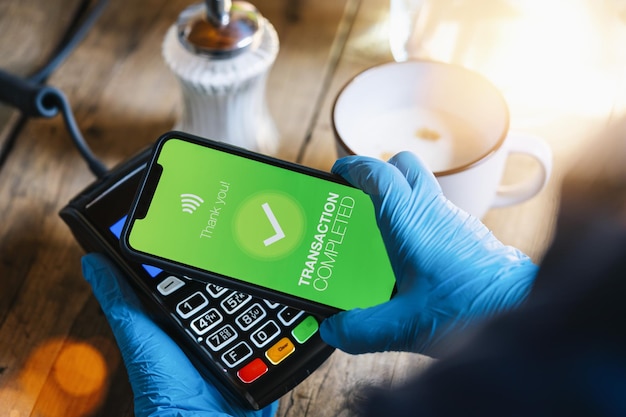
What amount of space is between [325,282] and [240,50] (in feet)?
0.72

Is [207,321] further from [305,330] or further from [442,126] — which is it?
[442,126]

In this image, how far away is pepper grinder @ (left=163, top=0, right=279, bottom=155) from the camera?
0.55m

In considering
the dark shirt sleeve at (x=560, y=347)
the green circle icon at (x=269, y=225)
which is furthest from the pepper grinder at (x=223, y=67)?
the dark shirt sleeve at (x=560, y=347)

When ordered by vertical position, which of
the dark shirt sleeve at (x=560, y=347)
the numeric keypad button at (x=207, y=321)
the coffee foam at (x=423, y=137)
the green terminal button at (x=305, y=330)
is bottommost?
the numeric keypad button at (x=207, y=321)

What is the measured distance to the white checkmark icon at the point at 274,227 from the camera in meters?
0.45

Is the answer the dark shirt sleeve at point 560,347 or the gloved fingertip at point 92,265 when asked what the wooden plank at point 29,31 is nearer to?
the gloved fingertip at point 92,265

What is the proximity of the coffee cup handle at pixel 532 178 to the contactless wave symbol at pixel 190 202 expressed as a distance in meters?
0.23

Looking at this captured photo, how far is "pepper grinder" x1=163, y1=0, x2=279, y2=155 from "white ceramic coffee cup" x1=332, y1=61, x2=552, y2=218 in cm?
10

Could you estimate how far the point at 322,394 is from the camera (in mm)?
501

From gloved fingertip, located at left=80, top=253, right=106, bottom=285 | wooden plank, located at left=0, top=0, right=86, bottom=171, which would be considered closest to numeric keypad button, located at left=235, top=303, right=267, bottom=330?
gloved fingertip, located at left=80, top=253, right=106, bottom=285

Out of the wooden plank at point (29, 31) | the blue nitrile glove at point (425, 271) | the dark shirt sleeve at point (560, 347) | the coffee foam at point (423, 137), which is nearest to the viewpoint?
the dark shirt sleeve at point (560, 347)

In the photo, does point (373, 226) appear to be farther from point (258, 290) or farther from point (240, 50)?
point (240, 50)

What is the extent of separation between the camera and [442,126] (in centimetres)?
55

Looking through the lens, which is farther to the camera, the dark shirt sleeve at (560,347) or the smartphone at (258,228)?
the smartphone at (258,228)
